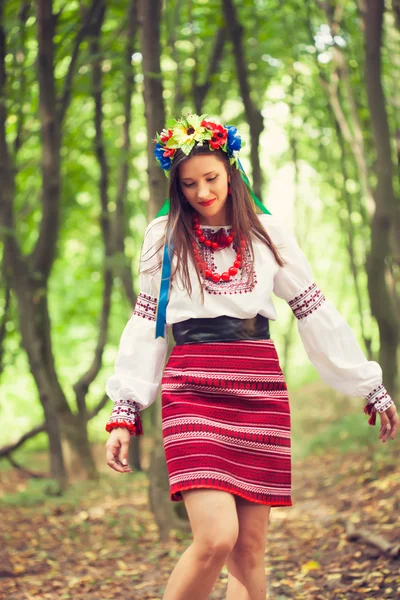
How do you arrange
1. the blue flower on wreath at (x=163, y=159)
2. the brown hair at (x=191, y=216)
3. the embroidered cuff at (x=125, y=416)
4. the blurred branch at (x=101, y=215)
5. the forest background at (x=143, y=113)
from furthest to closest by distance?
the blurred branch at (x=101, y=215) → the forest background at (x=143, y=113) → the blue flower on wreath at (x=163, y=159) → the brown hair at (x=191, y=216) → the embroidered cuff at (x=125, y=416)

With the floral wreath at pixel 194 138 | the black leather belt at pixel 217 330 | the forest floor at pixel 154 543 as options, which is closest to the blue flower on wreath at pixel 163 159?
the floral wreath at pixel 194 138

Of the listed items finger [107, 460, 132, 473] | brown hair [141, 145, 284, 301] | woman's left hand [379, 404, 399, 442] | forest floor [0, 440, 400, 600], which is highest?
brown hair [141, 145, 284, 301]

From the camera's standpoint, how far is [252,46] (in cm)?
829

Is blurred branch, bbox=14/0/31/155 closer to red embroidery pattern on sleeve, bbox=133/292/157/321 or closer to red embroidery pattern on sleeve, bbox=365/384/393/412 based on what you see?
red embroidery pattern on sleeve, bbox=133/292/157/321

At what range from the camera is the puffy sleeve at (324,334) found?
10.4ft

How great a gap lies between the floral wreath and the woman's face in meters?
0.06

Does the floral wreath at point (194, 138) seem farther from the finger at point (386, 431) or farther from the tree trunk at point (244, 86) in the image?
the tree trunk at point (244, 86)

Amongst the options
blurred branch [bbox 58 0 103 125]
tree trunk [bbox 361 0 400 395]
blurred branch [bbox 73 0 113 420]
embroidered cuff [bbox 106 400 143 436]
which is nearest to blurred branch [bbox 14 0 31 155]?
blurred branch [bbox 58 0 103 125]

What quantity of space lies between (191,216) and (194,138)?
1.02 feet

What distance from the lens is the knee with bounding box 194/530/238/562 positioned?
105 inches

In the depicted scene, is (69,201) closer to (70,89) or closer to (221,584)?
(70,89)

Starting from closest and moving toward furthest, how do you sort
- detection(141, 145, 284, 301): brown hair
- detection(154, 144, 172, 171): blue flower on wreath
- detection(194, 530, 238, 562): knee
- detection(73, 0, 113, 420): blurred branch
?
detection(194, 530, 238, 562): knee < detection(141, 145, 284, 301): brown hair < detection(154, 144, 172, 171): blue flower on wreath < detection(73, 0, 113, 420): blurred branch

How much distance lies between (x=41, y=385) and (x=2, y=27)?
3176 millimetres

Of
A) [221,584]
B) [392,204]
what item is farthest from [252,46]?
[221,584]
